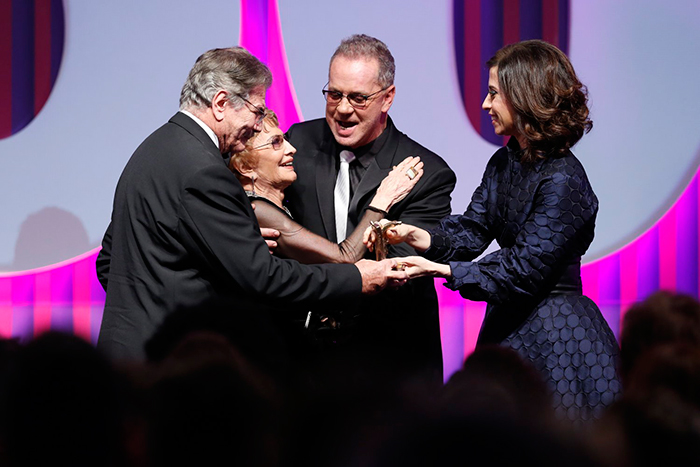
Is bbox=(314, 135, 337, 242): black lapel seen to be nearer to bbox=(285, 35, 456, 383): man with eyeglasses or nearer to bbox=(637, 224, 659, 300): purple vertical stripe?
bbox=(285, 35, 456, 383): man with eyeglasses

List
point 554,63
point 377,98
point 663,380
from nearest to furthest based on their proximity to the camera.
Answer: point 663,380, point 554,63, point 377,98

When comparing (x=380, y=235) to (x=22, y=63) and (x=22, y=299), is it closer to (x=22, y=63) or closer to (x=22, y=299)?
(x=22, y=299)

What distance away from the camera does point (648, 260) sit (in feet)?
12.6

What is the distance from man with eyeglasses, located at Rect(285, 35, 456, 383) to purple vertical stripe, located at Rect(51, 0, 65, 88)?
1907 mm

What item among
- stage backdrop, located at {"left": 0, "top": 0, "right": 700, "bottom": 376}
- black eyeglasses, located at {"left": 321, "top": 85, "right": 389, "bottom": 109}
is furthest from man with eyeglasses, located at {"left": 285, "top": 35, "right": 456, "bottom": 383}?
stage backdrop, located at {"left": 0, "top": 0, "right": 700, "bottom": 376}

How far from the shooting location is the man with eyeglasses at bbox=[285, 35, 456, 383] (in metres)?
2.49

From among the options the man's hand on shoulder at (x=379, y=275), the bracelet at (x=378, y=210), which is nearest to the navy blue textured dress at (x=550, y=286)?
the man's hand on shoulder at (x=379, y=275)

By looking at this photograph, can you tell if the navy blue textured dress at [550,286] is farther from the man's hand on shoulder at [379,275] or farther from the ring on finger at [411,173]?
the ring on finger at [411,173]

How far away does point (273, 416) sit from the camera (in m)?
0.79

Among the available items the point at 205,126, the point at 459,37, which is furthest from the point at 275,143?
the point at 459,37

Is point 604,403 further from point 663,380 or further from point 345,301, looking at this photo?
point 663,380

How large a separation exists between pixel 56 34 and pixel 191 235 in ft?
8.51

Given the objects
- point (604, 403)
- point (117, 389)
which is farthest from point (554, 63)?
point (117, 389)

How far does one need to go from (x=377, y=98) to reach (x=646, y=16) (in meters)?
1.94
